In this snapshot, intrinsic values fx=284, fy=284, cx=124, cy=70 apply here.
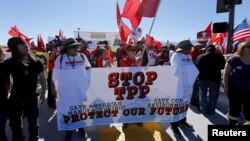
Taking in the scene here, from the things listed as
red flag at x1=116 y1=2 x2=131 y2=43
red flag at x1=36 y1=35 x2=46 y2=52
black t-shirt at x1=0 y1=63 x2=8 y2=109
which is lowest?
black t-shirt at x1=0 y1=63 x2=8 y2=109

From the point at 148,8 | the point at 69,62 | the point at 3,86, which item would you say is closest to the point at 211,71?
the point at 148,8

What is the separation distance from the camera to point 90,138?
559 centimetres

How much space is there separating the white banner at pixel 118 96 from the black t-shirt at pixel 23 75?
709 mm

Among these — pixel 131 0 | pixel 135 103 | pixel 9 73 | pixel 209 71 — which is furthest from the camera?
pixel 209 71

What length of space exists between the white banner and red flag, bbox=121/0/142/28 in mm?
1494

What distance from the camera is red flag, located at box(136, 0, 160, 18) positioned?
20.1 ft

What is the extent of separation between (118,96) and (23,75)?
1911 mm

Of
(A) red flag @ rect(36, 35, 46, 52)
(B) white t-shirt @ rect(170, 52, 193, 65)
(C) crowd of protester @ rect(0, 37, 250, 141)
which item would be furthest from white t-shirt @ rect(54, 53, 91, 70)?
(A) red flag @ rect(36, 35, 46, 52)

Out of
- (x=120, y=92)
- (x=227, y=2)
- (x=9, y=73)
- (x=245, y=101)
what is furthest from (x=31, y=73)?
(x=227, y=2)

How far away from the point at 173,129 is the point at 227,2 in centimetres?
553

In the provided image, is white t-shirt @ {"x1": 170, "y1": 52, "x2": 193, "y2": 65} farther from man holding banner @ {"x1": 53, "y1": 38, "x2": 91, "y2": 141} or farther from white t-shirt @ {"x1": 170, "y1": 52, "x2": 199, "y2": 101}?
man holding banner @ {"x1": 53, "y1": 38, "x2": 91, "y2": 141}

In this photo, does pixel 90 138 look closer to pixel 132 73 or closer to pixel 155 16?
pixel 132 73

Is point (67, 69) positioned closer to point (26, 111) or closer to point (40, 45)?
point (26, 111)

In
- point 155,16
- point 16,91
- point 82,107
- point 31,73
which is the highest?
point 155,16
